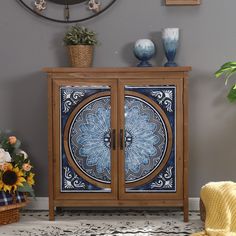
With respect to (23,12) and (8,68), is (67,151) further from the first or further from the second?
(23,12)

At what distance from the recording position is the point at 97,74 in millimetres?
3781

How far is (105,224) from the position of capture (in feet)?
12.4

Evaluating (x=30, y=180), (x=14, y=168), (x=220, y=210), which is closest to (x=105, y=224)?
(x=30, y=180)

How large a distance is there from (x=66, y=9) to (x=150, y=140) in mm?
1179

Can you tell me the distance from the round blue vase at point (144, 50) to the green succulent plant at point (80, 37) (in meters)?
0.31

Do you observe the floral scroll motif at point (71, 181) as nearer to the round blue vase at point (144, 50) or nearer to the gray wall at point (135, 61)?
the gray wall at point (135, 61)

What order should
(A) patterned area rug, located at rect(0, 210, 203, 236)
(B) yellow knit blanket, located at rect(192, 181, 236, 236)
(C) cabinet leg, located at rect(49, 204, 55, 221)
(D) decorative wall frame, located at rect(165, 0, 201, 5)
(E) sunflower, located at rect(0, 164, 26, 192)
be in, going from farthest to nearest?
1. (D) decorative wall frame, located at rect(165, 0, 201, 5)
2. (C) cabinet leg, located at rect(49, 204, 55, 221)
3. (E) sunflower, located at rect(0, 164, 26, 192)
4. (A) patterned area rug, located at rect(0, 210, 203, 236)
5. (B) yellow knit blanket, located at rect(192, 181, 236, 236)

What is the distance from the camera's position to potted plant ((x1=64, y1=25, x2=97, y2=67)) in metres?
3.91

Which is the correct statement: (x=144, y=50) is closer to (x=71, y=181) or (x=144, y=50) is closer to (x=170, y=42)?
(x=170, y=42)

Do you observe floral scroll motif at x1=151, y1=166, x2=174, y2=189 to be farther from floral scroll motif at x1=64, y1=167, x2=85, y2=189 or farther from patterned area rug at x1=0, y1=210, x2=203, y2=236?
floral scroll motif at x1=64, y1=167, x2=85, y2=189

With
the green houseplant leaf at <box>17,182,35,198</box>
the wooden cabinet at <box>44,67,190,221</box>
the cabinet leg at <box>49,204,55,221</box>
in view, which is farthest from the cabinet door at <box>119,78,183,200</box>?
the green houseplant leaf at <box>17,182,35,198</box>

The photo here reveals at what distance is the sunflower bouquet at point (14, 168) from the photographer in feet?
12.4

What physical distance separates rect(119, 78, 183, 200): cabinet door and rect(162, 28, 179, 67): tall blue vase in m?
0.30

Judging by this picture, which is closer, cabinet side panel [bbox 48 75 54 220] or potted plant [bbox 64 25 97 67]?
cabinet side panel [bbox 48 75 54 220]
